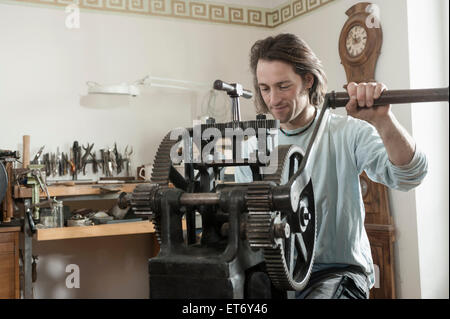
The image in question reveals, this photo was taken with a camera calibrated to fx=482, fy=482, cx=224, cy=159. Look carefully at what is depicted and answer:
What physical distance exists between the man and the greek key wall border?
233 centimetres

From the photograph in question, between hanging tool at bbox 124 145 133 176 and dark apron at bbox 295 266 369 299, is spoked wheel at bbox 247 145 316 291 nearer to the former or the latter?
dark apron at bbox 295 266 369 299

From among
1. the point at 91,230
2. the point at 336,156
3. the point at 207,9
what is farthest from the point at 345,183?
the point at 207,9

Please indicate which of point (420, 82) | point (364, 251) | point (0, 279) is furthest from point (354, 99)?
point (0, 279)

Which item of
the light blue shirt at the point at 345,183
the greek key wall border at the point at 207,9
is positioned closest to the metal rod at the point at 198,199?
the light blue shirt at the point at 345,183

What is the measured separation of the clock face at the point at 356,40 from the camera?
10.3 feet

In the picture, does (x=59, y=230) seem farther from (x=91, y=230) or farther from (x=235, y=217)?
(x=235, y=217)

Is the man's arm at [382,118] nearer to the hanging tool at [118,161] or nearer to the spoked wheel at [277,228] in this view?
the spoked wheel at [277,228]

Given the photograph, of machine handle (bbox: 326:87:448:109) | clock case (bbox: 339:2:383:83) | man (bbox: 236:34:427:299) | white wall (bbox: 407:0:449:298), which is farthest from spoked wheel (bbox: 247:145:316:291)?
clock case (bbox: 339:2:383:83)

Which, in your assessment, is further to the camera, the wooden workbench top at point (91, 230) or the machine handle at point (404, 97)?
the wooden workbench top at point (91, 230)

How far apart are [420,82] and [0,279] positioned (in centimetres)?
270

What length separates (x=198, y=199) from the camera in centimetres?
84

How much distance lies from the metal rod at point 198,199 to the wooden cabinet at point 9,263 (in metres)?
2.21

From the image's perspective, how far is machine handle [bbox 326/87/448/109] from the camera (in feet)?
2.80

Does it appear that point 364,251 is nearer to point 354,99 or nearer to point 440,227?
point 354,99
